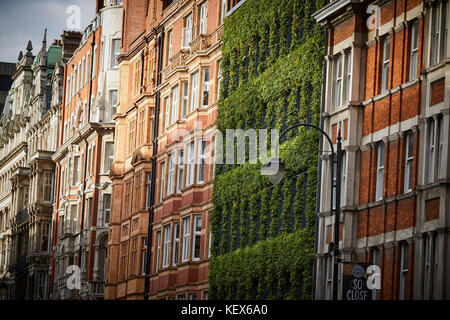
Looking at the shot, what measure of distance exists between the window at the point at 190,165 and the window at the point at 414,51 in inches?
920

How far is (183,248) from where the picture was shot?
66.5 metres

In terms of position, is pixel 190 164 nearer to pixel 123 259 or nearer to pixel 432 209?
pixel 123 259

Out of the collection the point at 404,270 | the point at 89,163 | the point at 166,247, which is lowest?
the point at 404,270

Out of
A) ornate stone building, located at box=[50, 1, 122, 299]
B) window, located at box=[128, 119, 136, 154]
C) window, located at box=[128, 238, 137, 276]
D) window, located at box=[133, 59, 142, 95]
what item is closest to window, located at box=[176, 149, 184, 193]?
window, located at box=[128, 238, 137, 276]

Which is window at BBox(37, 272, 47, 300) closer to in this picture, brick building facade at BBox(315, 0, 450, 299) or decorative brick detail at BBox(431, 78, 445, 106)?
brick building facade at BBox(315, 0, 450, 299)

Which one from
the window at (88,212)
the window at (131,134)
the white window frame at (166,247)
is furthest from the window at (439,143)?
the window at (88,212)

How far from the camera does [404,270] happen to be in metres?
43.8

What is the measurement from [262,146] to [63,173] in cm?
4387

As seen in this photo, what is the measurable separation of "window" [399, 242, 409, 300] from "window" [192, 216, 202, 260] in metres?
22.1

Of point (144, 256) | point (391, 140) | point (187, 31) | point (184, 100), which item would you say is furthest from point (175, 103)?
point (391, 140)

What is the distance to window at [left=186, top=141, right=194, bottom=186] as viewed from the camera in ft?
219

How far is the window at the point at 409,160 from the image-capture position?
4381 centimetres

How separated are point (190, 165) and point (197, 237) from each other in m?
3.79

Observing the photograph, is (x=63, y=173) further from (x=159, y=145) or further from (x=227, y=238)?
(x=227, y=238)
